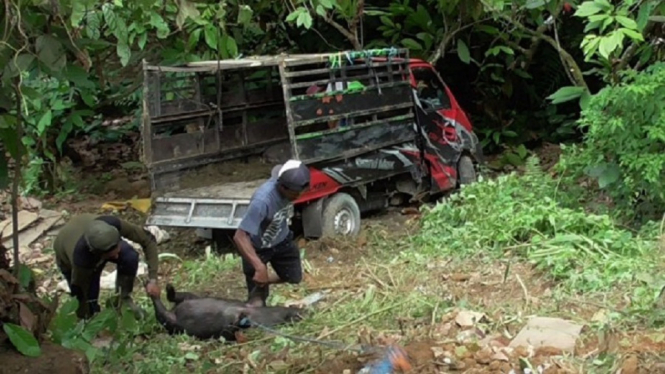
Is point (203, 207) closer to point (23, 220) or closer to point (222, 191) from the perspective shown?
point (222, 191)

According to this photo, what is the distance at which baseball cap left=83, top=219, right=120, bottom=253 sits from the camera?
624 cm

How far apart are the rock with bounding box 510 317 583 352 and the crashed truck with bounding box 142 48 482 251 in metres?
3.79

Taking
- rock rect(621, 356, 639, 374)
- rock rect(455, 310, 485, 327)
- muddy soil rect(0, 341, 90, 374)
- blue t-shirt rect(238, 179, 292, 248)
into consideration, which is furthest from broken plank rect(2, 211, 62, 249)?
rock rect(621, 356, 639, 374)

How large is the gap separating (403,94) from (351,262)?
2544 mm

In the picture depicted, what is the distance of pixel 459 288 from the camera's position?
6.76 metres

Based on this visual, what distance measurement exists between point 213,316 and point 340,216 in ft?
10.7

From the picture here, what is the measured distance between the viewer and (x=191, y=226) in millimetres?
8906

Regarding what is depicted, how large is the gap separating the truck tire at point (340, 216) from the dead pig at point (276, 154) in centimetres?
135

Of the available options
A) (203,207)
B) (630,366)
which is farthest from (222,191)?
(630,366)

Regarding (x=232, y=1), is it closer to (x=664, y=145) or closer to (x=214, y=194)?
(x=214, y=194)

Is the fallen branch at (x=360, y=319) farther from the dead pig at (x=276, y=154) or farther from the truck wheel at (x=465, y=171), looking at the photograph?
the truck wheel at (x=465, y=171)

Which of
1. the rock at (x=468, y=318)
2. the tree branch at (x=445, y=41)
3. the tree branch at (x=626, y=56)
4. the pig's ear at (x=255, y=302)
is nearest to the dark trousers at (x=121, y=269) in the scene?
the pig's ear at (x=255, y=302)

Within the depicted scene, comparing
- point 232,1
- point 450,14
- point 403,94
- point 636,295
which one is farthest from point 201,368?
point 450,14

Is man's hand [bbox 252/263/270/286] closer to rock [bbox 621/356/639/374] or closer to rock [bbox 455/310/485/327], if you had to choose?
rock [bbox 455/310/485/327]
